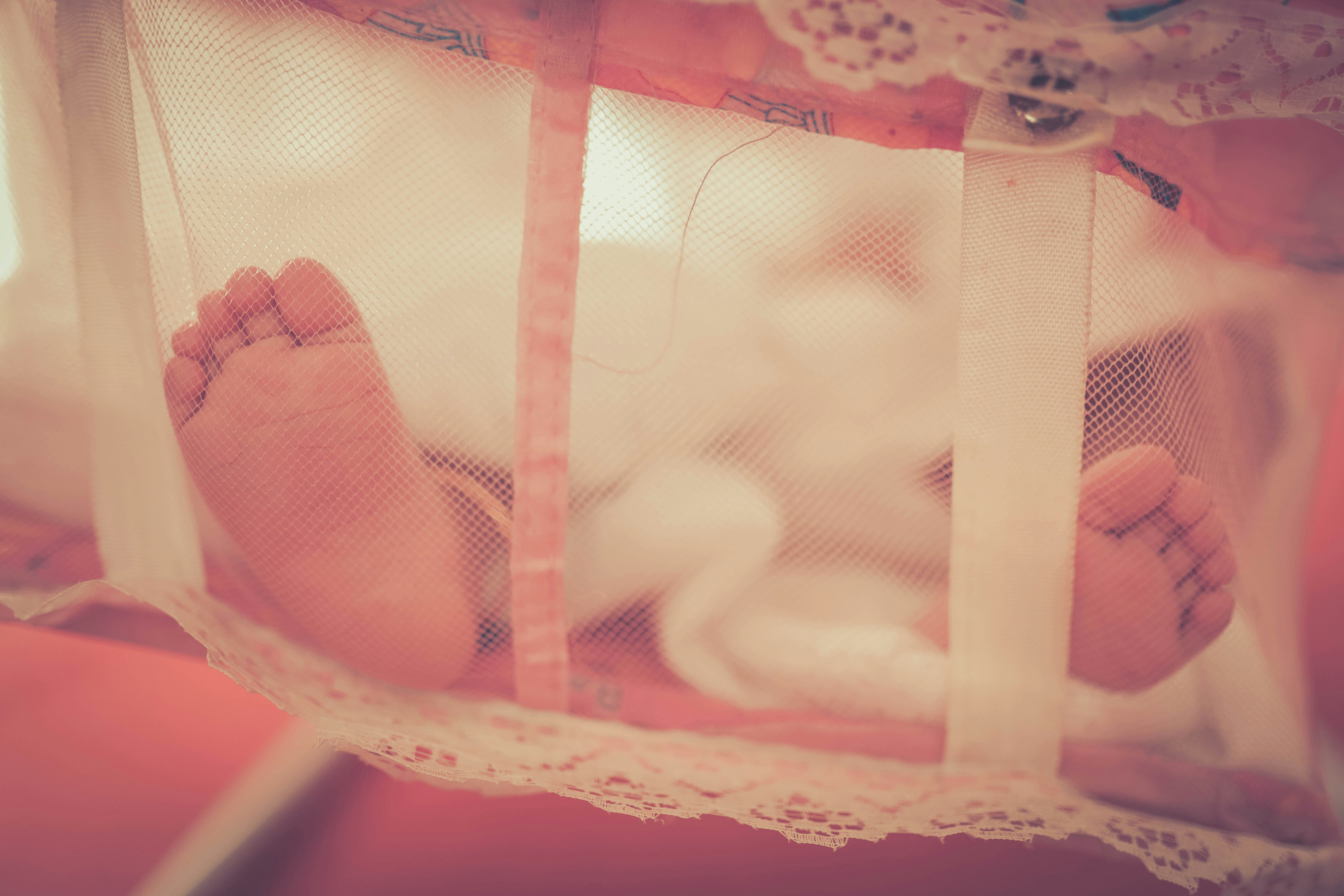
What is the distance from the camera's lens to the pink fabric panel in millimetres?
Result: 258

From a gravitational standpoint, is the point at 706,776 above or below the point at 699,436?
below

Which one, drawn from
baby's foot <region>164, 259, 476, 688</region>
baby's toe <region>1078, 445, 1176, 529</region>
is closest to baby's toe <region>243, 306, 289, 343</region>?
baby's foot <region>164, 259, 476, 688</region>

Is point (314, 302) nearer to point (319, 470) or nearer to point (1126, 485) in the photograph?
point (319, 470)

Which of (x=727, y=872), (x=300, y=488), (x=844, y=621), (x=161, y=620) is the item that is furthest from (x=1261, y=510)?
(x=161, y=620)

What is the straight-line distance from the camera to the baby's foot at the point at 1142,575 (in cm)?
31

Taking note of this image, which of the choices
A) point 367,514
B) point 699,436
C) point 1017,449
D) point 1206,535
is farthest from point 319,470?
point 1206,535

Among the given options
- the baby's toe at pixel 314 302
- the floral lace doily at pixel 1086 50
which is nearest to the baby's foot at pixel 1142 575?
the floral lace doily at pixel 1086 50

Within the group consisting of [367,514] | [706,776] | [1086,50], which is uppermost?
[1086,50]

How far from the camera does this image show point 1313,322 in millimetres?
327

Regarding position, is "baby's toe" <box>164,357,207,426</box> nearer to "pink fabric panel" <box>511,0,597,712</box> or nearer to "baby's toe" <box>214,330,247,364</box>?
"baby's toe" <box>214,330,247,364</box>

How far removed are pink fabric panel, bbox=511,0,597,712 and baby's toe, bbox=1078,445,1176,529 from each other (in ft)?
0.77

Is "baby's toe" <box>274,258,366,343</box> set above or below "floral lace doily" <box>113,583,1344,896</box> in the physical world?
above

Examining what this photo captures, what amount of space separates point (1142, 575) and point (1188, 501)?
40 mm

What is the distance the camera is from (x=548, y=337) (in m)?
0.28
